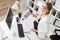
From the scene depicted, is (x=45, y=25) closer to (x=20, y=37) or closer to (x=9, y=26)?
(x=20, y=37)

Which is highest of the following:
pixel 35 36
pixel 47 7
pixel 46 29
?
pixel 47 7

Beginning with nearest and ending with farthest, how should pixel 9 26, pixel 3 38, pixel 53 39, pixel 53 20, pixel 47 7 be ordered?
pixel 3 38, pixel 9 26, pixel 47 7, pixel 53 39, pixel 53 20

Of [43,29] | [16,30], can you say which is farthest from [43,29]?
[16,30]

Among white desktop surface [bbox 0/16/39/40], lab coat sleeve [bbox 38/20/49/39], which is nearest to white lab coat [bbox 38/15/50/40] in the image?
lab coat sleeve [bbox 38/20/49/39]

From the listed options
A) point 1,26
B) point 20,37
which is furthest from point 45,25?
point 1,26

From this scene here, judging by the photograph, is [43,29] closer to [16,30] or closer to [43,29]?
[43,29]

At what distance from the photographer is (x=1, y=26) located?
211 centimetres

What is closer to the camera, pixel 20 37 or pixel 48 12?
pixel 20 37

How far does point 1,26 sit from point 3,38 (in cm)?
33

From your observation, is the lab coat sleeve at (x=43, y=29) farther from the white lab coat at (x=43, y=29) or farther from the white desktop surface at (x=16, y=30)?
the white desktop surface at (x=16, y=30)

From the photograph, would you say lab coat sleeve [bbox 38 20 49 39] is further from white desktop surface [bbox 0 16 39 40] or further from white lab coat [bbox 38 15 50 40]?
white desktop surface [bbox 0 16 39 40]

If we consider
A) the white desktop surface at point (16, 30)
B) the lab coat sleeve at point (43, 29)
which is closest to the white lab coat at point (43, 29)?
the lab coat sleeve at point (43, 29)

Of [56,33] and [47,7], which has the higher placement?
[47,7]

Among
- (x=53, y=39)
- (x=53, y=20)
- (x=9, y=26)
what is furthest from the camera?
(x=53, y=20)
